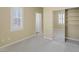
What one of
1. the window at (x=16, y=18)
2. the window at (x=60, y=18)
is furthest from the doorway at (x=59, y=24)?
the window at (x=16, y=18)

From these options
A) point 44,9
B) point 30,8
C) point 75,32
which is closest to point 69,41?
point 75,32

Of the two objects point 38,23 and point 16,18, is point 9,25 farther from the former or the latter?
point 38,23

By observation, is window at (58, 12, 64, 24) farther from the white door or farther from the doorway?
the white door

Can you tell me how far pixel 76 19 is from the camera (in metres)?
2.02

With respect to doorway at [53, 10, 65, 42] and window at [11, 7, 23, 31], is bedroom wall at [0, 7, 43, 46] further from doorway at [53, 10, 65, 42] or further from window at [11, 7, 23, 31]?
doorway at [53, 10, 65, 42]

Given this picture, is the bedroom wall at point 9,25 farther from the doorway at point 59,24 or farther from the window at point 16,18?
the doorway at point 59,24

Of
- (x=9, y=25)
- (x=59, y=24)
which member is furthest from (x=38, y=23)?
(x=9, y=25)

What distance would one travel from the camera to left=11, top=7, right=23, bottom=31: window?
202 centimetres

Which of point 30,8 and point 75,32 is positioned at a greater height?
point 30,8

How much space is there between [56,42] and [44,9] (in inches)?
21.2

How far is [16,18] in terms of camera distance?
203 cm

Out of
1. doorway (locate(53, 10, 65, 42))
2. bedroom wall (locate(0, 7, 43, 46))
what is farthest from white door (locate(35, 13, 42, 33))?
doorway (locate(53, 10, 65, 42))

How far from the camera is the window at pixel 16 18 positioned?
202 cm

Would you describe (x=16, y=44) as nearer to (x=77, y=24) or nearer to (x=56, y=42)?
(x=56, y=42)
